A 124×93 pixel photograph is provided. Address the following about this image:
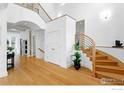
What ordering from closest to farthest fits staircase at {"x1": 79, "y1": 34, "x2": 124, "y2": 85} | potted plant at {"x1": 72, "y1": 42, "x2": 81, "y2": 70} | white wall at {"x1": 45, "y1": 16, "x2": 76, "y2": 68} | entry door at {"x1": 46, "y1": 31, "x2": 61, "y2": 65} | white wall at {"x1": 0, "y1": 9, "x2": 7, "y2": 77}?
staircase at {"x1": 79, "y1": 34, "x2": 124, "y2": 85}, white wall at {"x1": 0, "y1": 9, "x2": 7, "y2": 77}, potted plant at {"x1": 72, "y1": 42, "x2": 81, "y2": 70}, white wall at {"x1": 45, "y1": 16, "x2": 76, "y2": 68}, entry door at {"x1": 46, "y1": 31, "x2": 61, "y2": 65}

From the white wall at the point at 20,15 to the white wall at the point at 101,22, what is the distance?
1.36 m

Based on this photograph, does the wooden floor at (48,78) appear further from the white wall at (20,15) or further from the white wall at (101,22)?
the white wall at (20,15)

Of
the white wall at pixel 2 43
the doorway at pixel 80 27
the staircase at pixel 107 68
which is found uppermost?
the doorway at pixel 80 27

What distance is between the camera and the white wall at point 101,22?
3546mm

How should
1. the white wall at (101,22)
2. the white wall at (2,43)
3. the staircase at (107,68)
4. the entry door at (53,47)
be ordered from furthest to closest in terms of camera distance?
the entry door at (53,47) < the white wall at (101,22) < the white wall at (2,43) < the staircase at (107,68)

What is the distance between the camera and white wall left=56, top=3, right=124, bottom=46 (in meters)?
3.55

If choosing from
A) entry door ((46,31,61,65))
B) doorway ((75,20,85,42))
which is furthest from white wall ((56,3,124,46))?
entry door ((46,31,61,65))

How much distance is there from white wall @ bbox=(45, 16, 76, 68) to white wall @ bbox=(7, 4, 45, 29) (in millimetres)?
810

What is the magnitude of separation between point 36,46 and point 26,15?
3320 millimetres

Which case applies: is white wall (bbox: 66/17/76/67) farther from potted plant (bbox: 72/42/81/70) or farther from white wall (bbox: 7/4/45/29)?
white wall (bbox: 7/4/45/29)

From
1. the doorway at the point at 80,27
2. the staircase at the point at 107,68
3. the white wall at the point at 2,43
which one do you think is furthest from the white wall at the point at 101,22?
the white wall at the point at 2,43

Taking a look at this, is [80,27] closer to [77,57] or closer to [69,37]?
[69,37]

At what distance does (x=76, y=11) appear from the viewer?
5.15 metres
